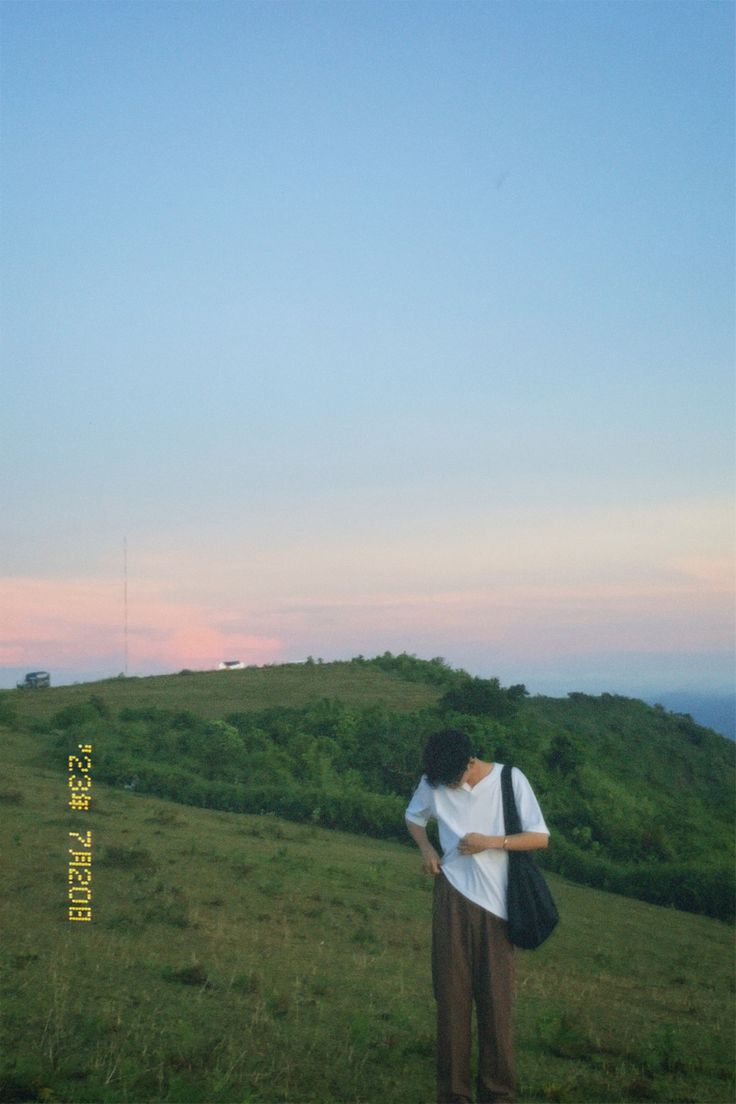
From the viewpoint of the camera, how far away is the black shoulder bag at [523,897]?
6184 mm

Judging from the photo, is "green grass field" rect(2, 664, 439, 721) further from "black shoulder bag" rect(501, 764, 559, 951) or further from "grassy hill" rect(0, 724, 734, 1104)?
"black shoulder bag" rect(501, 764, 559, 951)

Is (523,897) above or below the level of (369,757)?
above

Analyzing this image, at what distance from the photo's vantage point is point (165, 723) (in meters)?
37.8

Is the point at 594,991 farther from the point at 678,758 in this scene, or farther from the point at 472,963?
the point at 678,758

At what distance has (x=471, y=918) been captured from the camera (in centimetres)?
629

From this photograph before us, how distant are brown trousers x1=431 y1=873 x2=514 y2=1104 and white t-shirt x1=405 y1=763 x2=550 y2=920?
73 millimetres

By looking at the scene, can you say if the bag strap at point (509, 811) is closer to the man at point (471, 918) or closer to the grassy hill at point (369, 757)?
the man at point (471, 918)

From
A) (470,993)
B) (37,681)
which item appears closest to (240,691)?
(37,681)

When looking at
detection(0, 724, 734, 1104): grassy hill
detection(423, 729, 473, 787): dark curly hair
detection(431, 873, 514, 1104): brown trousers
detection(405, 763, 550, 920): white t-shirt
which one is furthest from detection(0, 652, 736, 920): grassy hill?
detection(423, 729, 473, 787): dark curly hair

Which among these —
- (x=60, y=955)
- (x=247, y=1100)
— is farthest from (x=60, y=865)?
(x=247, y=1100)

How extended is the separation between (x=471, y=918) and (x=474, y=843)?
1.45ft

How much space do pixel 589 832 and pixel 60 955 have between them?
2360 centimetres

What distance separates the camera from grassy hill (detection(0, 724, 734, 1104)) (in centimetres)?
768

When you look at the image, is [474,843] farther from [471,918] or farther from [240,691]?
[240,691]
